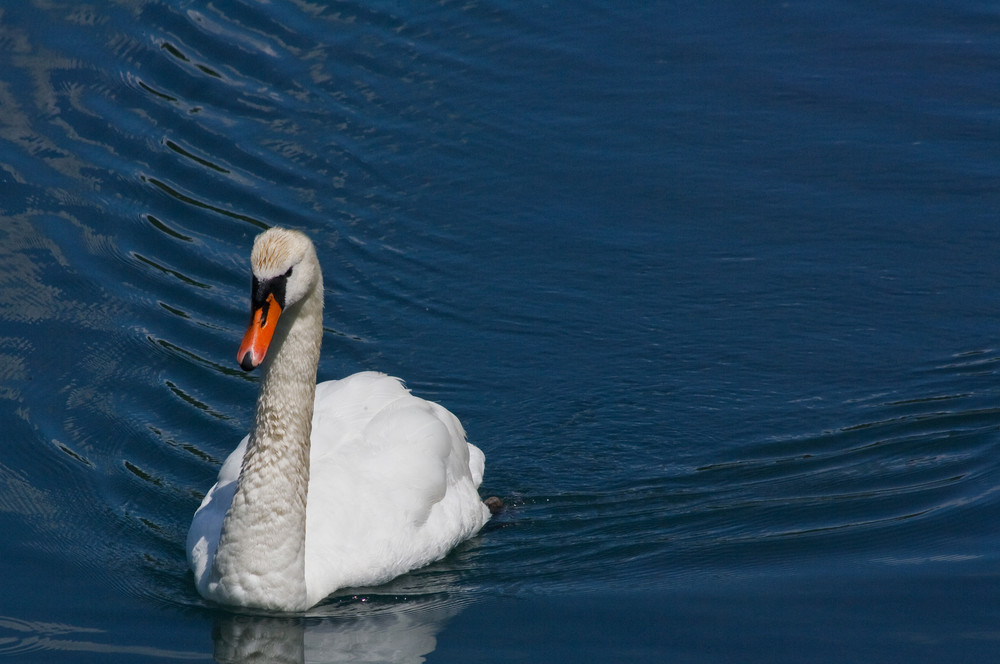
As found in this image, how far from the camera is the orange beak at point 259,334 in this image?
675cm

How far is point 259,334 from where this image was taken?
22.6ft

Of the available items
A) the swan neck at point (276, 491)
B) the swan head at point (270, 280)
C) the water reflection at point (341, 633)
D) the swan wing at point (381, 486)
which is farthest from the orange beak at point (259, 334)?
the water reflection at point (341, 633)

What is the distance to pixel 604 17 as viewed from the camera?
15.9 metres

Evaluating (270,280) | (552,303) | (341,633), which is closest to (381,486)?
(341,633)

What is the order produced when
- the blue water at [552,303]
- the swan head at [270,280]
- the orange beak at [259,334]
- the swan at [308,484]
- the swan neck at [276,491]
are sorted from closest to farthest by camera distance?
1. the orange beak at [259,334]
2. the swan head at [270,280]
3. the swan at [308,484]
4. the swan neck at [276,491]
5. the blue water at [552,303]

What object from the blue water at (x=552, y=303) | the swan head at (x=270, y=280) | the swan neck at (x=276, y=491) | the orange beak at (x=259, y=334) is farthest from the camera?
the blue water at (x=552, y=303)

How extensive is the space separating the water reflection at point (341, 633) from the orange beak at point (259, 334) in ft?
5.33

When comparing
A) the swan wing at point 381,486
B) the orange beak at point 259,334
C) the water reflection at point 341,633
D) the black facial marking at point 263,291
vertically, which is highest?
the black facial marking at point 263,291

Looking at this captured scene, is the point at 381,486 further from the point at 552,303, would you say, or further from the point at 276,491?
the point at 552,303

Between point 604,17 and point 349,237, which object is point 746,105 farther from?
point 349,237

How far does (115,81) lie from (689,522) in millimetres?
8268

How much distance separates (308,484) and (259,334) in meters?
1.48

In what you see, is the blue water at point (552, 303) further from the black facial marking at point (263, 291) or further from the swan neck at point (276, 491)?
the black facial marking at point (263, 291)

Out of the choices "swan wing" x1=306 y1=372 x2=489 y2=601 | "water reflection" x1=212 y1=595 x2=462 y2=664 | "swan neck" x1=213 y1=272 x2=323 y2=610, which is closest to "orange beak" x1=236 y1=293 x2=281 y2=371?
"swan neck" x1=213 y1=272 x2=323 y2=610
